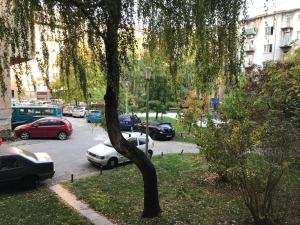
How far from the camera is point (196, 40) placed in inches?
243

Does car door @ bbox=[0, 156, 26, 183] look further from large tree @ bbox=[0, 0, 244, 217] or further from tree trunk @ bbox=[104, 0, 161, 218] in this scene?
large tree @ bbox=[0, 0, 244, 217]

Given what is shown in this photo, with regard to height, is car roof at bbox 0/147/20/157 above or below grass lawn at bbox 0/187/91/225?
above

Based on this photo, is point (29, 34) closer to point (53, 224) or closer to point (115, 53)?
point (115, 53)

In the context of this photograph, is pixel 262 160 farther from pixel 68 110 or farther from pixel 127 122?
pixel 68 110

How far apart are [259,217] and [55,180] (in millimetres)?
8147

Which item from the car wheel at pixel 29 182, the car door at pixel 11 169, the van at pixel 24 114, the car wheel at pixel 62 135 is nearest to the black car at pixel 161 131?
the car wheel at pixel 62 135

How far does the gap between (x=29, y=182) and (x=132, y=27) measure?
772cm

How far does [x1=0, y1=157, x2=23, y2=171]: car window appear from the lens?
11.3 m

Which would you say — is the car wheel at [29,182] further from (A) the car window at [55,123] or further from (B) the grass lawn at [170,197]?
(A) the car window at [55,123]

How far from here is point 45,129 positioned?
21.6 meters

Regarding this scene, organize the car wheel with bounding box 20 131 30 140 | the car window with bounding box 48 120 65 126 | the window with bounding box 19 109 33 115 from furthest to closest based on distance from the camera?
the window with bounding box 19 109 33 115, the car window with bounding box 48 120 65 126, the car wheel with bounding box 20 131 30 140

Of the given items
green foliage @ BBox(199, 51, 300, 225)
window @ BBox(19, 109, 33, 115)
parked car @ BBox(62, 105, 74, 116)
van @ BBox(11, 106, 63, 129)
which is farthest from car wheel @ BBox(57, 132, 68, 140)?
parked car @ BBox(62, 105, 74, 116)

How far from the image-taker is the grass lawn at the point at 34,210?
8.80 metres

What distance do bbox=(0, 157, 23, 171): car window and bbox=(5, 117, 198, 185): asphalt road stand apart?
163 cm
